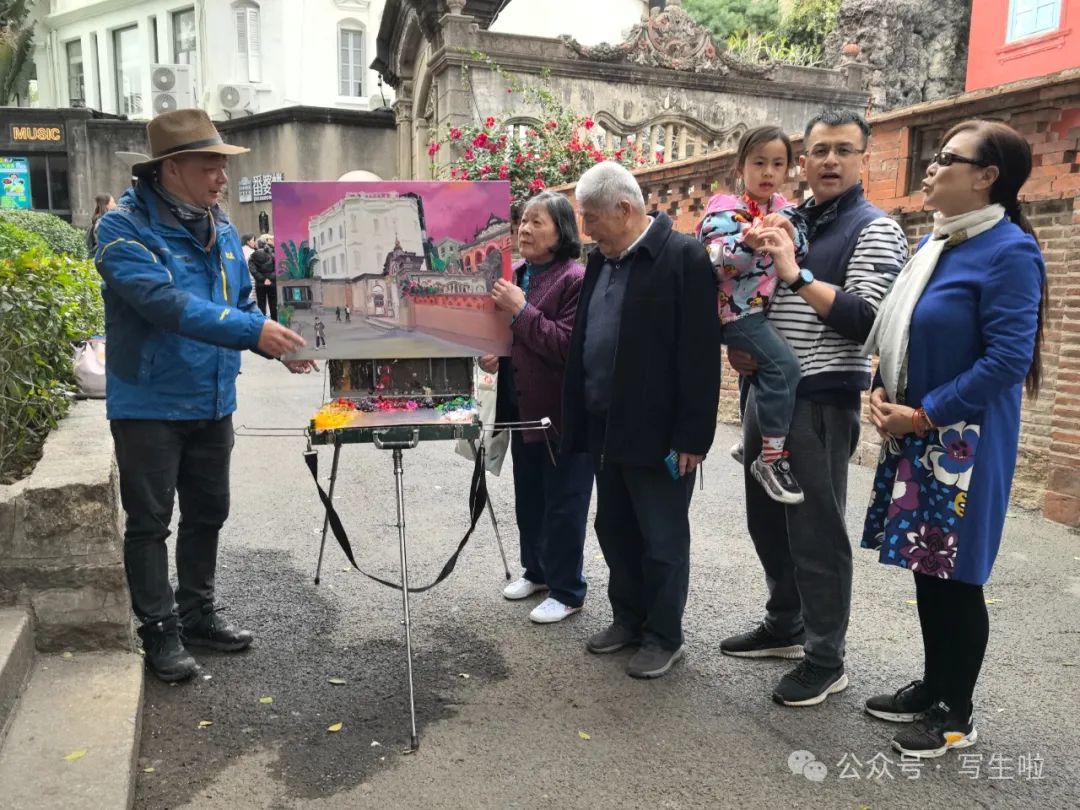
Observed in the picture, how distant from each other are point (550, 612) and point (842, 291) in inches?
80.7

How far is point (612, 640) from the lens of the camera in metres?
3.91

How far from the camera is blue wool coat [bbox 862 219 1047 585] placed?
2781 millimetres

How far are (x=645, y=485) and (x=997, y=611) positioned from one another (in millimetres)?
2127

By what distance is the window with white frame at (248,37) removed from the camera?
27.9 m

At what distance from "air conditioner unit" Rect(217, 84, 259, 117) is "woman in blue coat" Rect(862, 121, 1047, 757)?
2779cm

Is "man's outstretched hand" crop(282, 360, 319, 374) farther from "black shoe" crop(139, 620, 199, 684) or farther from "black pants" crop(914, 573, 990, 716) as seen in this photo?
"black pants" crop(914, 573, 990, 716)

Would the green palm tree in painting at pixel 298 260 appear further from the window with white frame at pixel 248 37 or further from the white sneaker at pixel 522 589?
the window with white frame at pixel 248 37

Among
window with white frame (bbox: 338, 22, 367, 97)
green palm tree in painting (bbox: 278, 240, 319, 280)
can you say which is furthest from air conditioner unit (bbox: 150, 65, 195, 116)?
green palm tree in painting (bbox: 278, 240, 319, 280)

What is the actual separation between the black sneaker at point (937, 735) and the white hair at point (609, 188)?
216 cm

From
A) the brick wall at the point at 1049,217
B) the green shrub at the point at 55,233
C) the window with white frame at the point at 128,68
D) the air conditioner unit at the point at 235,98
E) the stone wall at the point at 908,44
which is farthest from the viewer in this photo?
the window with white frame at the point at 128,68

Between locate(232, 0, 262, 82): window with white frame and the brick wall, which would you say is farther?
locate(232, 0, 262, 82): window with white frame

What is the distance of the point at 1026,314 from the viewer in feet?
9.11

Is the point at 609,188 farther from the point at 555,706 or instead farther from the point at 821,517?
the point at 555,706

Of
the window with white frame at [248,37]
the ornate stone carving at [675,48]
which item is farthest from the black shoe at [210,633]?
the window with white frame at [248,37]
